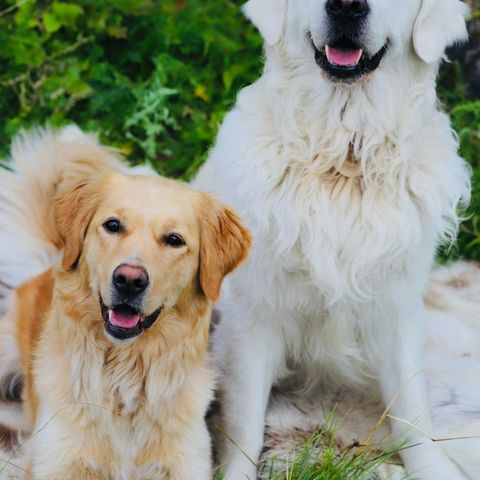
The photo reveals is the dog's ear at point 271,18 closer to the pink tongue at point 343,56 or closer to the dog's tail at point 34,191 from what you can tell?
the pink tongue at point 343,56

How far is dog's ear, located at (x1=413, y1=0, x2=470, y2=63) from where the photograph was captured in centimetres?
371

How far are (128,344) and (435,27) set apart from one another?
159cm

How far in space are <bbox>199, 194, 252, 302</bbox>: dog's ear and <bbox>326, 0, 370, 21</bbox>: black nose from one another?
0.77 m

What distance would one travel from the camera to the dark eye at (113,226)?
332cm

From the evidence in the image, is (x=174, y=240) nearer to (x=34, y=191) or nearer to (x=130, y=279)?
(x=130, y=279)

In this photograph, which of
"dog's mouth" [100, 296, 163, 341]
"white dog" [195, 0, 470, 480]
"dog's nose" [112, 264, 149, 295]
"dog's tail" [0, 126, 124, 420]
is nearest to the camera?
"dog's nose" [112, 264, 149, 295]

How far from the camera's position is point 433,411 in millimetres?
4273

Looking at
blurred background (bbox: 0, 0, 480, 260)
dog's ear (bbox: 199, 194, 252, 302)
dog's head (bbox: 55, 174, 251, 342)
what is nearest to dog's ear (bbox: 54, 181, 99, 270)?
dog's head (bbox: 55, 174, 251, 342)

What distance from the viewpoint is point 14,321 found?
4293 millimetres

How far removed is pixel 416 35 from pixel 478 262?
211 cm

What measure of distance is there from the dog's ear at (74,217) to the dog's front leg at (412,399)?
1251 millimetres

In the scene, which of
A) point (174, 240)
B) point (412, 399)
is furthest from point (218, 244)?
point (412, 399)

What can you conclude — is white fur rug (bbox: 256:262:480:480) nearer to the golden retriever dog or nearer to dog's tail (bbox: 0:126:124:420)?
the golden retriever dog

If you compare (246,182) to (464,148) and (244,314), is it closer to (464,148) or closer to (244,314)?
(244,314)
